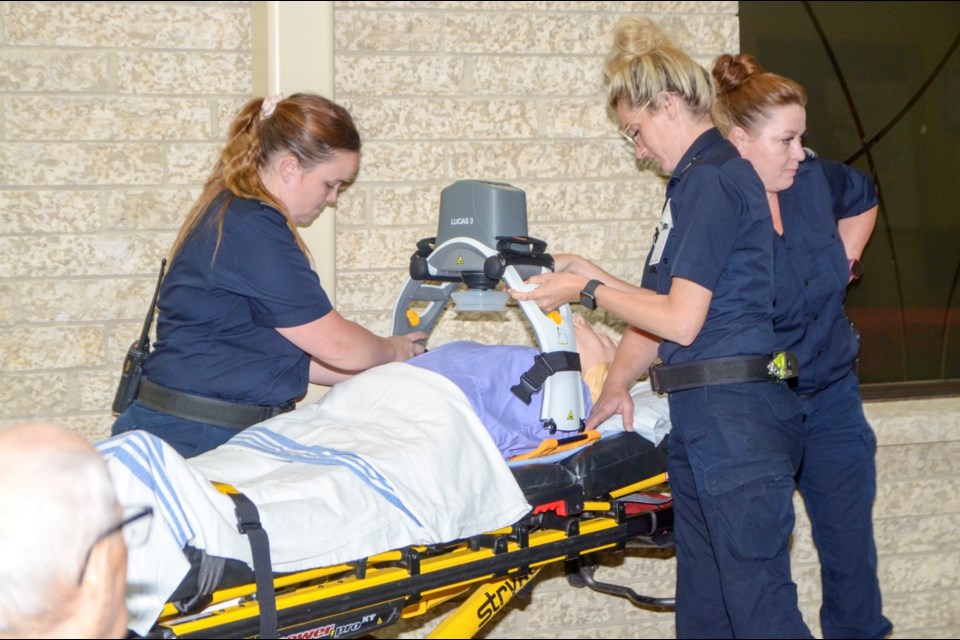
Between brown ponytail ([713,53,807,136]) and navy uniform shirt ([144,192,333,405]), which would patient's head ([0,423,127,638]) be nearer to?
navy uniform shirt ([144,192,333,405])

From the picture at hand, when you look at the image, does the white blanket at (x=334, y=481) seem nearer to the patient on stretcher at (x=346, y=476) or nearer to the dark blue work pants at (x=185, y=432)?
the patient on stretcher at (x=346, y=476)

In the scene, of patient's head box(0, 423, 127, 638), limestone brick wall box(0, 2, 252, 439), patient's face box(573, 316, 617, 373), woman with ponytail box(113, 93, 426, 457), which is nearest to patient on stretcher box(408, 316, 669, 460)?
woman with ponytail box(113, 93, 426, 457)

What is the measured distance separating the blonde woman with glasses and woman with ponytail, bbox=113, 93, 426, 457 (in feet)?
1.76

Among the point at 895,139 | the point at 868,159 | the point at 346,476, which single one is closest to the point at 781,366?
the point at 346,476

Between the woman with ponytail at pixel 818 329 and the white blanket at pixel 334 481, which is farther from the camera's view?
the woman with ponytail at pixel 818 329

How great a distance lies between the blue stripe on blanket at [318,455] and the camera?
83.4 inches

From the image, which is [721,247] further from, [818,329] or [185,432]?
[185,432]

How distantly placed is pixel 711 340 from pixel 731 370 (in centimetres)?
9

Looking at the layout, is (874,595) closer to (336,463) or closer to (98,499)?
(336,463)

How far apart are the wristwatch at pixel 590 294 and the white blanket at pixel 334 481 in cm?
39

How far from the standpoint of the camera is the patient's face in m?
3.13

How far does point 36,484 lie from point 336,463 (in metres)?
1.00

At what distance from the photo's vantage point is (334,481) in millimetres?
2066

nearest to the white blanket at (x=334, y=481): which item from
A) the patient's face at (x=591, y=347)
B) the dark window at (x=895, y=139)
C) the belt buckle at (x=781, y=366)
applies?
the belt buckle at (x=781, y=366)
